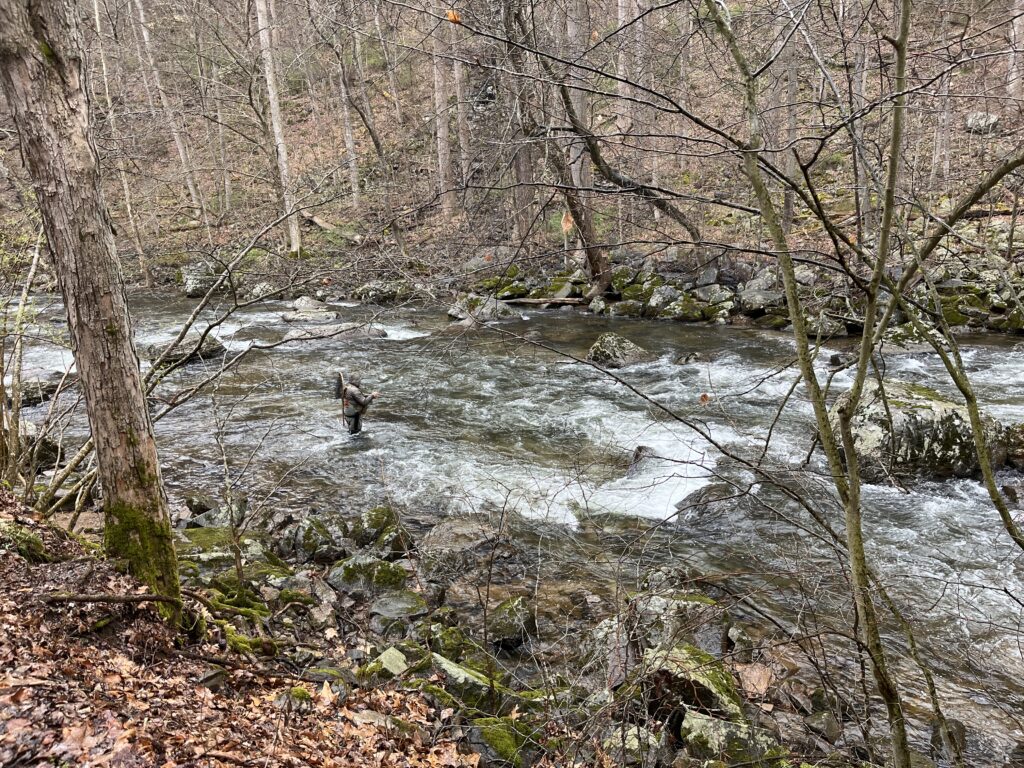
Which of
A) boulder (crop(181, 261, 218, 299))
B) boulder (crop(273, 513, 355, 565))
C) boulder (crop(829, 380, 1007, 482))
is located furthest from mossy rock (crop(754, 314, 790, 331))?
boulder (crop(181, 261, 218, 299))

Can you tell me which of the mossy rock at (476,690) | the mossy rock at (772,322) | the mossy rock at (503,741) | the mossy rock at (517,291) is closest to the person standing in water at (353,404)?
the mossy rock at (476,690)

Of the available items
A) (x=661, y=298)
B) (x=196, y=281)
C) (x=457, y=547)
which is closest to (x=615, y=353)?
(x=661, y=298)

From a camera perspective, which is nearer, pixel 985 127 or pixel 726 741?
pixel 726 741

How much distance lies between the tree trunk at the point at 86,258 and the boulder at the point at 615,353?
9.37m

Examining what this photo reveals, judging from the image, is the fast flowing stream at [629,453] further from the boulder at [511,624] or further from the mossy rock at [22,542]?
the mossy rock at [22,542]

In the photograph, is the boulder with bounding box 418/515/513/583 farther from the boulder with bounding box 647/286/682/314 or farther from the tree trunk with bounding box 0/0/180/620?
the boulder with bounding box 647/286/682/314

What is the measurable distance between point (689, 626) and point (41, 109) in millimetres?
3593

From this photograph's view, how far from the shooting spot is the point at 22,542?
4004mm

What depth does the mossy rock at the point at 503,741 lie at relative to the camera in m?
3.60

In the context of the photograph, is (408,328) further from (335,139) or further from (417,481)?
(335,139)

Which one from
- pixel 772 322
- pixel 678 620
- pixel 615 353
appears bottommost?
pixel 678 620

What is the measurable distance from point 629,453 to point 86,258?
6.56 metres

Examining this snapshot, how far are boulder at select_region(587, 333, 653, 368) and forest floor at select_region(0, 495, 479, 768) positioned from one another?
8.85 m

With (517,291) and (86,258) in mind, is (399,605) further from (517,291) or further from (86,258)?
(517,291)
